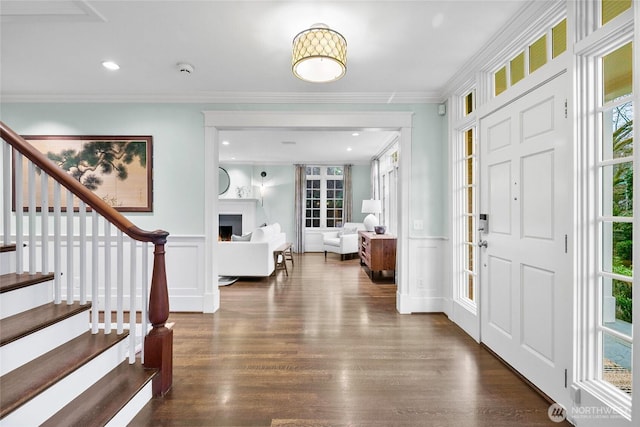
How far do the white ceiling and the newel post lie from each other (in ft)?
5.48

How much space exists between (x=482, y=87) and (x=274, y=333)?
2.99 metres

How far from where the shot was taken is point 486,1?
78.7 inches

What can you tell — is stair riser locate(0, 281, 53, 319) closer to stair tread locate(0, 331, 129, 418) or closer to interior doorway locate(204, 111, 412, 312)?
stair tread locate(0, 331, 129, 418)

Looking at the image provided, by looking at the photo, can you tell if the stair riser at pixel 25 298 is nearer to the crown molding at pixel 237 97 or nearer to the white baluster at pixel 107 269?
the white baluster at pixel 107 269

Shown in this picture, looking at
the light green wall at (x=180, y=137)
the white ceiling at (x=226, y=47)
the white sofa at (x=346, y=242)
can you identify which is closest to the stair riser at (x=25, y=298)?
the light green wall at (x=180, y=137)

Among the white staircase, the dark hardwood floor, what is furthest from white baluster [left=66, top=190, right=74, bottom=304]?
the dark hardwood floor

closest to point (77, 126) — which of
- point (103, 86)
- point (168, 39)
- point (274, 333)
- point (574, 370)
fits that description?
point (103, 86)

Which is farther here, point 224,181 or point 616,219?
point 224,181

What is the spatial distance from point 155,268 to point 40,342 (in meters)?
0.64

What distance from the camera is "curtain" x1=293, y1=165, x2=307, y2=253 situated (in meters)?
8.55

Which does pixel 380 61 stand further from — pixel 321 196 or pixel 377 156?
pixel 321 196

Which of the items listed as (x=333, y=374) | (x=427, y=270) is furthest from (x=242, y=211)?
(x=333, y=374)

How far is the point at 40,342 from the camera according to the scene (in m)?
1.60

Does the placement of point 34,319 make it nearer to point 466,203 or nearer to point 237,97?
point 237,97
